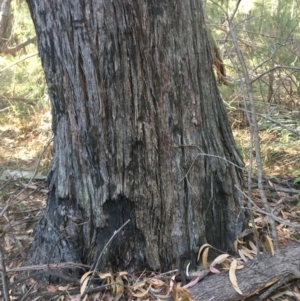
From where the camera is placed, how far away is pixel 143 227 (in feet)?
6.53

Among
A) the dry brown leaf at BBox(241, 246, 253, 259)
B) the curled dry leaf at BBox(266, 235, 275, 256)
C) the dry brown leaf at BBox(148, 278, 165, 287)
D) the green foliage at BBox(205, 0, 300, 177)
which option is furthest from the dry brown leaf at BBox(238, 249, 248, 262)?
the green foliage at BBox(205, 0, 300, 177)

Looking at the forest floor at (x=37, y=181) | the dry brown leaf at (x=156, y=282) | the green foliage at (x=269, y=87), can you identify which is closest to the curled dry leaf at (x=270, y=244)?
the forest floor at (x=37, y=181)

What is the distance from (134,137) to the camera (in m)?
1.89

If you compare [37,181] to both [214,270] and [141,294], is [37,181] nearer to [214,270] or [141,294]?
[141,294]

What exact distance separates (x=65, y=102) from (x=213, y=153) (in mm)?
751

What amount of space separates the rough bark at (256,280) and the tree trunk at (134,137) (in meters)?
0.19

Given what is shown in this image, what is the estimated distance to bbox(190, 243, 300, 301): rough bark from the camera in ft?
6.16

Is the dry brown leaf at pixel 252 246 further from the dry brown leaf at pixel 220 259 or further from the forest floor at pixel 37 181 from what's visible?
the dry brown leaf at pixel 220 259

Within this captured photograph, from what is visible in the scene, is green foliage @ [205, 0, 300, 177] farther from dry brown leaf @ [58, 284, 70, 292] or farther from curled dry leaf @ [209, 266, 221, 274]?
dry brown leaf @ [58, 284, 70, 292]

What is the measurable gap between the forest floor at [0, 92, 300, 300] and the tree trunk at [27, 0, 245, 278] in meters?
0.20

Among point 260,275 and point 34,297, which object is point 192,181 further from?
point 34,297

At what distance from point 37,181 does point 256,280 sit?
2.12 meters

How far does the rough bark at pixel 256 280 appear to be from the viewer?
1.88m

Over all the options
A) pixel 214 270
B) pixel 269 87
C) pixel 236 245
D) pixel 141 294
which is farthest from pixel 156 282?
pixel 269 87
